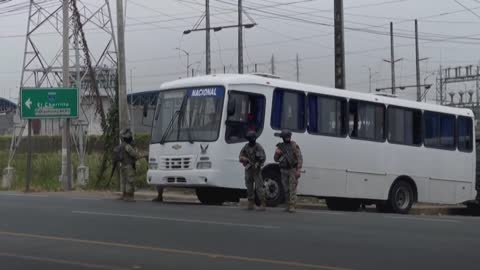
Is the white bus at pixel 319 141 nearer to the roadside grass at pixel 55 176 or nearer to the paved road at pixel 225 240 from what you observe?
the paved road at pixel 225 240

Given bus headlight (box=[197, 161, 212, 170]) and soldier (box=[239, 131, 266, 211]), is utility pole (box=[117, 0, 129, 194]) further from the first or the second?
soldier (box=[239, 131, 266, 211])

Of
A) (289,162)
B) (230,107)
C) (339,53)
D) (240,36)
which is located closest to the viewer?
(289,162)

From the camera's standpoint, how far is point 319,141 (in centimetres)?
1886

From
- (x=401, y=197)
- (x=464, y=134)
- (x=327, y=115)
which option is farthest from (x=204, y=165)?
(x=464, y=134)

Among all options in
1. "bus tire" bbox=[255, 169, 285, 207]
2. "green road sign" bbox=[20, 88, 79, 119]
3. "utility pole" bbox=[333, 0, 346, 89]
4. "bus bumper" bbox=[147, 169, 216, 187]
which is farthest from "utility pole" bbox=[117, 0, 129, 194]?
"bus tire" bbox=[255, 169, 285, 207]

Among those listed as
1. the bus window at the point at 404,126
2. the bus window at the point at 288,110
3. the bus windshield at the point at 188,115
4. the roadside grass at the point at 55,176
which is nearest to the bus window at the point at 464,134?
the bus window at the point at 404,126

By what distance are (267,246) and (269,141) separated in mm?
7327

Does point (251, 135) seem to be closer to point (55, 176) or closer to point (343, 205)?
point (343, 205)

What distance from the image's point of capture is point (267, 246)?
1069 cm

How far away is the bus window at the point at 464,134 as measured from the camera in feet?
73.3

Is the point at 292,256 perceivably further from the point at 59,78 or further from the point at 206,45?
the point at 59,78

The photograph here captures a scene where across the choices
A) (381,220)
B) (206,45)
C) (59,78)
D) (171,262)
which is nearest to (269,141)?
(381,220)

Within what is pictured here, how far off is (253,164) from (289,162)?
0.81m

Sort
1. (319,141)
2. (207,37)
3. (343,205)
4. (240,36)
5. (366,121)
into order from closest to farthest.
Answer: (319,141), (366,121), (343,205), (240,36), (207,37)
